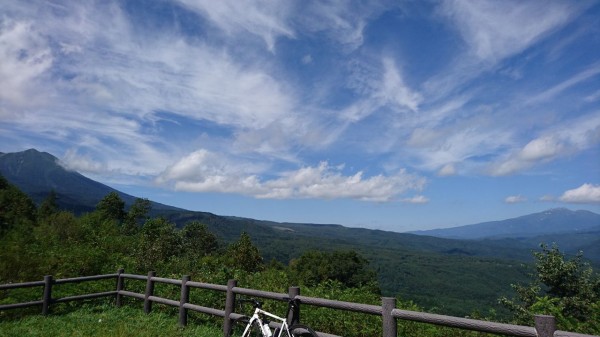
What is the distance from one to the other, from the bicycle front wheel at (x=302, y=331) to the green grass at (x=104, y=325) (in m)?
2.73

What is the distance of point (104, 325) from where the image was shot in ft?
27.9

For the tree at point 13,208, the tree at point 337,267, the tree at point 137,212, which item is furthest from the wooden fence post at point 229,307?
the tree at point 137,212

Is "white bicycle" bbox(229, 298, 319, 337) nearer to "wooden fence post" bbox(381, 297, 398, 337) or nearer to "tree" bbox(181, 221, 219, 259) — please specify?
"wooden fence post" bbox(381, 297, 398, 337)

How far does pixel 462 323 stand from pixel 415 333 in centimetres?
299

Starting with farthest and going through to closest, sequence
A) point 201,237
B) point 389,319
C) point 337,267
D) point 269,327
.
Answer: point 201,237 → point 337,267 → point 269,327 → point 389,319

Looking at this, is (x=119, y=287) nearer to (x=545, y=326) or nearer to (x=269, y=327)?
(x=269, y=327)

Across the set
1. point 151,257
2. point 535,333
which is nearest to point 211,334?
point 535,333

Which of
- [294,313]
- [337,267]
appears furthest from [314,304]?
[337,267]

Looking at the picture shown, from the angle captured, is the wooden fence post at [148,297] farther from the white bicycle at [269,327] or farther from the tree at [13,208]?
the tree at [13,208]

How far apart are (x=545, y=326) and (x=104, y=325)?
330 inches

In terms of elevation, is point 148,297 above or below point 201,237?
above

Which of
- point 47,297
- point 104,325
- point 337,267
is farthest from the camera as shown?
point 337,267

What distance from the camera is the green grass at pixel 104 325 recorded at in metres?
7.88

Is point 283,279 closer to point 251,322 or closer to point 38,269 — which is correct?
point 251,322
